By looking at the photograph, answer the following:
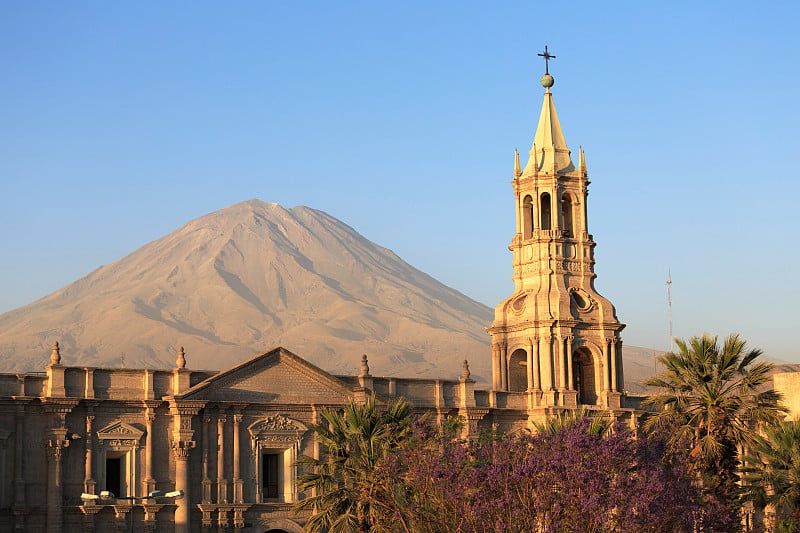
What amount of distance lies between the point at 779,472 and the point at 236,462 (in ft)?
72.3

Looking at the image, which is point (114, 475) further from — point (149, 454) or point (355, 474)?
point (355, 474)

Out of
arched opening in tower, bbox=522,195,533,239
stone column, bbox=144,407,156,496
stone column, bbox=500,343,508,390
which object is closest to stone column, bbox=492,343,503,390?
stone column, bbox=500,343,508,390

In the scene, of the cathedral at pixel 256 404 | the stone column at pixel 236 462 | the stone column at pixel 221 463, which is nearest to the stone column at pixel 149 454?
the cathedral at pixel 256 404

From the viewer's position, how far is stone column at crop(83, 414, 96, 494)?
172 ft

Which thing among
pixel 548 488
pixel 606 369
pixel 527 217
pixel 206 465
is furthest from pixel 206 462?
pixel 527 217

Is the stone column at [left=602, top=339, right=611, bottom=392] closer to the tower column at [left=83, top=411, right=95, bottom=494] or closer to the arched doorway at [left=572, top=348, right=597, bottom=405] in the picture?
the arched doorway at [left=572, top=348, right=597, bottom=405]

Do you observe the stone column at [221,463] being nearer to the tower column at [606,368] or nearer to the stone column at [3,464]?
the stone column at [3,464]

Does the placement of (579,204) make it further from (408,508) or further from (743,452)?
(408,508)

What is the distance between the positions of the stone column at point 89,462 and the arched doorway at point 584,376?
24.9 meters

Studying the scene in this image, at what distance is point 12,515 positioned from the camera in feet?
167

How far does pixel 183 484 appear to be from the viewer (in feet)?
178

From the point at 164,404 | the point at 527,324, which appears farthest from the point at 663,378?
the point at 164,404

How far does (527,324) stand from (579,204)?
6.78 metres

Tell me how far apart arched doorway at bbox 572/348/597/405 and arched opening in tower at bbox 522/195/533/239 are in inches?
250
